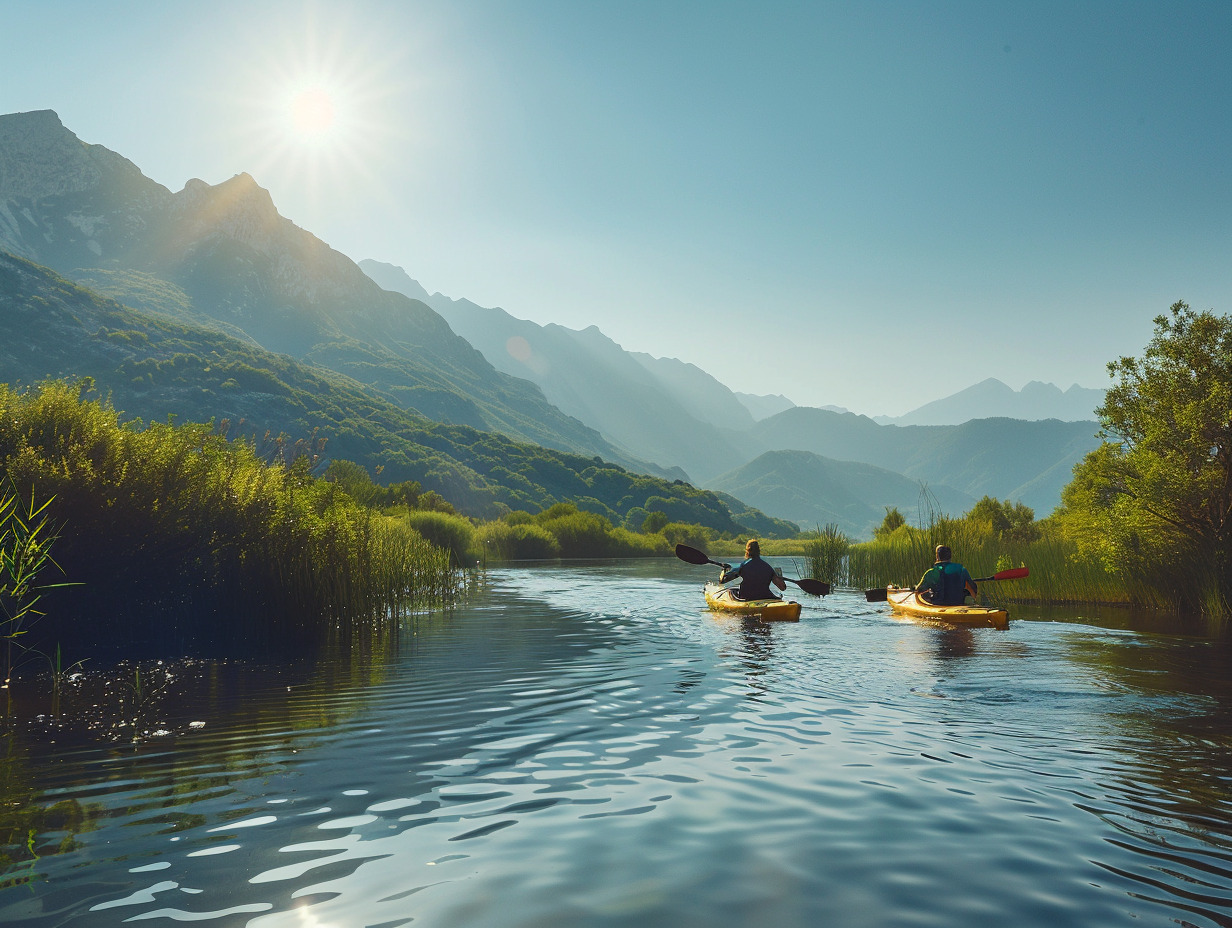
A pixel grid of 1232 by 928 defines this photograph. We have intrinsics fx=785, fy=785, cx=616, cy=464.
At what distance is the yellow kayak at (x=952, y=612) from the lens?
1703 cm

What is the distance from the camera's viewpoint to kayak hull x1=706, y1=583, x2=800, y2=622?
1878cm

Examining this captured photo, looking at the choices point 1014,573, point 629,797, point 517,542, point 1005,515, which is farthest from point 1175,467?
point 517,542

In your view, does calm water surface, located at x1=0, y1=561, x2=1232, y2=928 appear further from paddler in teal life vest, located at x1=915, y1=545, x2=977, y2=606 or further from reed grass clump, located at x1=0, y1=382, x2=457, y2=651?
paddler in teal life vest, located at x1=915, y1=545, x2=977, y2=606

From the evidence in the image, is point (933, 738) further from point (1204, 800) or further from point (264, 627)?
point (264, 627)

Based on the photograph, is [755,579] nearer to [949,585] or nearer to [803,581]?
[803,581]

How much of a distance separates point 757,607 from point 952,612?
4.45 meters

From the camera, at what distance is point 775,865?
15.5 ft

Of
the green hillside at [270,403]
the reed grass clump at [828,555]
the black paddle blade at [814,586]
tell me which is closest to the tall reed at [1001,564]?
the reed grass clump at [828,555]

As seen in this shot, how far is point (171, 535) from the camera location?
1304 cm

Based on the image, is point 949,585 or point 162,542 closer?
point 162,542

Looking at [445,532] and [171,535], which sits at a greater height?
[445,532]

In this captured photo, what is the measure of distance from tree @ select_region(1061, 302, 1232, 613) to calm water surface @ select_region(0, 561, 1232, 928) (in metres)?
9.56

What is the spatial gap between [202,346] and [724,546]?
101 metres

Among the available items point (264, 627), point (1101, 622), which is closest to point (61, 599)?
point (264, 627)
